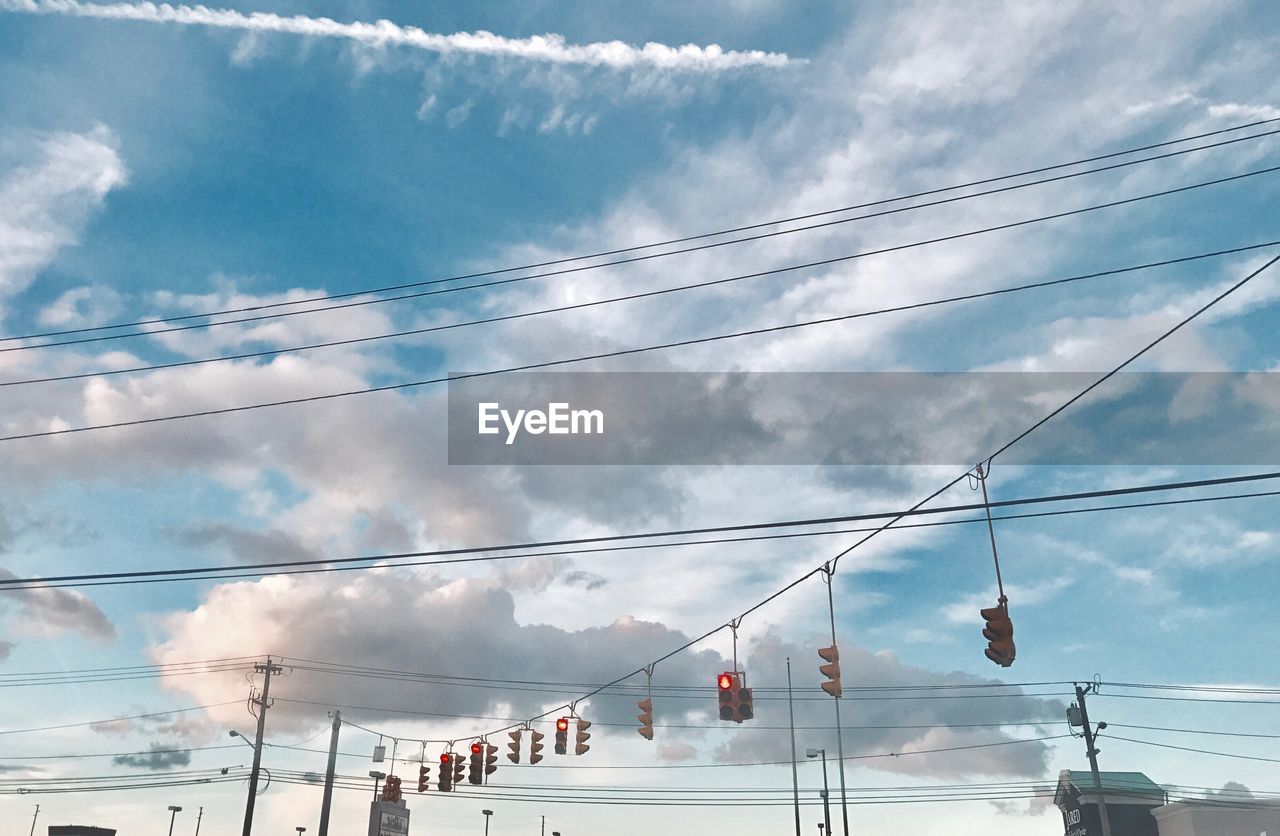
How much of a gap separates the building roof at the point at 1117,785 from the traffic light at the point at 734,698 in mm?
64073

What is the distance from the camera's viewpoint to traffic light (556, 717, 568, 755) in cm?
3031

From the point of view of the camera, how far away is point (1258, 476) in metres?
14.6

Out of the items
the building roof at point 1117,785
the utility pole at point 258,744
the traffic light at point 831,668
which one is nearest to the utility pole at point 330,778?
the utility pole at point 258,744

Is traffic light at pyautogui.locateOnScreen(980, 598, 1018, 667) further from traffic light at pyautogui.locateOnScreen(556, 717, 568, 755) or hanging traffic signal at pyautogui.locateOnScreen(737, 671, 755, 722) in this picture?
traffic light at pyautogui.locateOnScreen(556, 717, 568, 755)

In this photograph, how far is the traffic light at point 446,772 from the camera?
114 ft

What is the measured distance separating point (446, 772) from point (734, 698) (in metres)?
16.4

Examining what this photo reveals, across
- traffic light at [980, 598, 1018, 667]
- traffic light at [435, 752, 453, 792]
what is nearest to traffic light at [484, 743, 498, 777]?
traffic light at [435, 752, 453, 792]

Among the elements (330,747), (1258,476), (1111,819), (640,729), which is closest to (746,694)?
(640,729)

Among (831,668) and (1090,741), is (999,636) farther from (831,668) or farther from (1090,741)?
(1090,741)

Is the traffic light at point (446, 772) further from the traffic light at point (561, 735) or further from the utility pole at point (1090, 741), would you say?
the utility pole at point (1090, 741)

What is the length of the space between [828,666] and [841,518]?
4779 mm

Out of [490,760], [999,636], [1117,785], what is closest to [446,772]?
[490,760]

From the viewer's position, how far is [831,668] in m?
20.3

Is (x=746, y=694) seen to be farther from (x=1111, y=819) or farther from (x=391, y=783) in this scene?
(x=1111, y=819)
